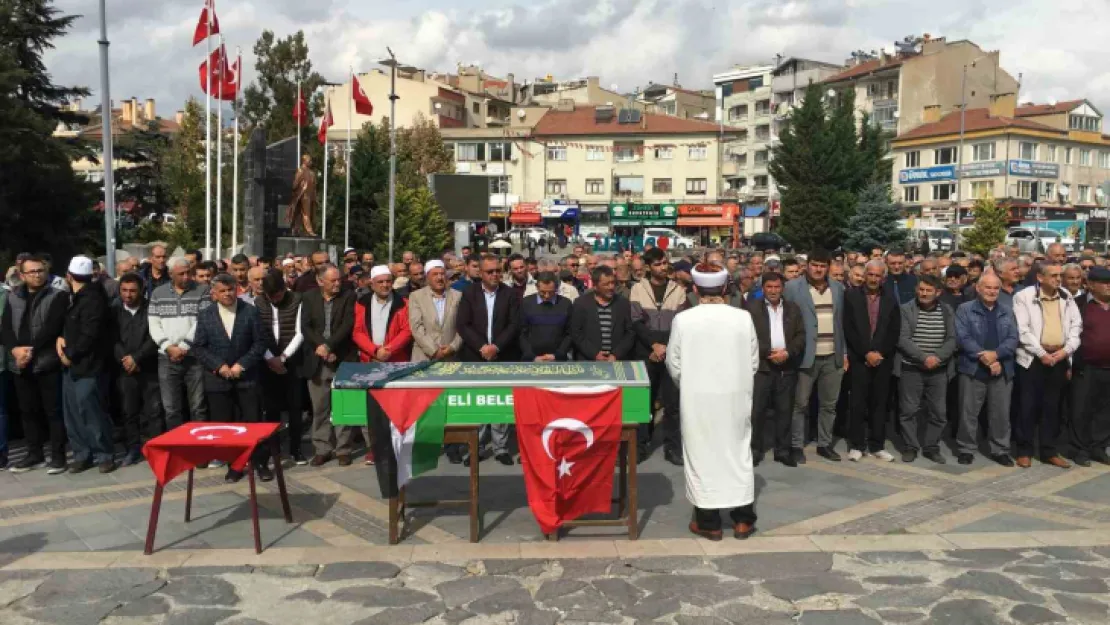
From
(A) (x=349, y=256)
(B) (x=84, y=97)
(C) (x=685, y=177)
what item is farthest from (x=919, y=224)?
(A) (x=349, y=256)

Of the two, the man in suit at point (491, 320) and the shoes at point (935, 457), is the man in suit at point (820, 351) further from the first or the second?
the man in suit at point (491, 320)

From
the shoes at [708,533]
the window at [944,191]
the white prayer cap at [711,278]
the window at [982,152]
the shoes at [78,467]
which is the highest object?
the window at [982,152]

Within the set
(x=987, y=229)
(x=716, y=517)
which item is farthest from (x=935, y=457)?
(x=987, y=229)

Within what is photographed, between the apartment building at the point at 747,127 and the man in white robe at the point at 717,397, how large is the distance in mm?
67961

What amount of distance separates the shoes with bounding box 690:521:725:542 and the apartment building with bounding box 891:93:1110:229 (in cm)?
5798

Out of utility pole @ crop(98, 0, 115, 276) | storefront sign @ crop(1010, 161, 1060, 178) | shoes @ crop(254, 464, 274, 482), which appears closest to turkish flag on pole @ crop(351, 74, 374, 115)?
utility pole @ crop(98, 0, 115, 276)

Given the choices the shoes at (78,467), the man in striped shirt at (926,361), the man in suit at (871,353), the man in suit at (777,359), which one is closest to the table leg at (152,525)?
the shoes at (78,467)

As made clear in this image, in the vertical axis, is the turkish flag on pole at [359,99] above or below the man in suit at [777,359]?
above

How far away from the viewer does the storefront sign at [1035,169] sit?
204 ft

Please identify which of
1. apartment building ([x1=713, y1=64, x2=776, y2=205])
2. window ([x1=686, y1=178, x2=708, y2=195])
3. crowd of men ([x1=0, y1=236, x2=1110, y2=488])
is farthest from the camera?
apartment building ([x1=713, y1=64, x2=776, y2=205])

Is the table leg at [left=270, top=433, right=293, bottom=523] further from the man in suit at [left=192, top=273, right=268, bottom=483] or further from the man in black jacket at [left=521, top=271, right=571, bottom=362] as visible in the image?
the man in black jacket at [left=521, top=271, right=571, bottom=362]

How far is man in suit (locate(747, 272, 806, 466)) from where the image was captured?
27.6 feet

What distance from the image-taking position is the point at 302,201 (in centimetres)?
2578

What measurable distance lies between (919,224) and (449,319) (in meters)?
52.3
